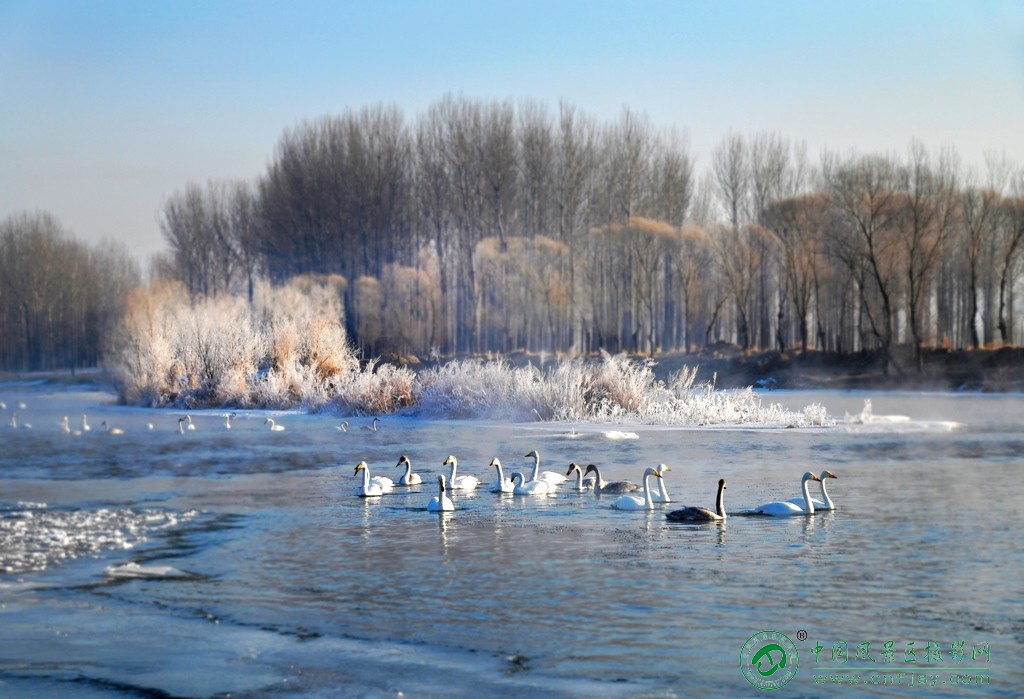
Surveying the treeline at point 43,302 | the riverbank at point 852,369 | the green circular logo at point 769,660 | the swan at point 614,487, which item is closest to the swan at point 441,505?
the swan at point 614,487

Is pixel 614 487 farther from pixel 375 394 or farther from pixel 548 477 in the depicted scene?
pixel 375 394

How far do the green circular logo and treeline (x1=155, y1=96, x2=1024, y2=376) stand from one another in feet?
136

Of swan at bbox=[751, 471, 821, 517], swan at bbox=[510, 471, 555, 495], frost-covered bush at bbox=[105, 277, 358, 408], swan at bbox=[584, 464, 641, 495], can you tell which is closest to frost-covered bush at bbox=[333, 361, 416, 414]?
frost-covered bush at bbox=[105, 277, 358, 408]

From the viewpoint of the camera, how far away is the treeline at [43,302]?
81.2 m

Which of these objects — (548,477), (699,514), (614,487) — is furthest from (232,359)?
(699,514)

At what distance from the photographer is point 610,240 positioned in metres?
58.8

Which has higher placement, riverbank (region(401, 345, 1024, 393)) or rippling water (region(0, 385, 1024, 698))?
riverbank (region(401, 345, 1024, 393))

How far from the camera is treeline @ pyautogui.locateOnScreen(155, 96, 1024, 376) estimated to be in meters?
50.2

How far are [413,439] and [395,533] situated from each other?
38.1 ft

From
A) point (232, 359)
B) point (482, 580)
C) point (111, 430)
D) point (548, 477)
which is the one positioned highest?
point (232, 359)

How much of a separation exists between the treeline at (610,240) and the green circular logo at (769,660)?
41576 millimetres

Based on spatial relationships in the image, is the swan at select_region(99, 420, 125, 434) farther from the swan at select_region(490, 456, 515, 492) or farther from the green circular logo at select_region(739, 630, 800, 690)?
the green circular logo at select_region(739, 630, 800, 690)

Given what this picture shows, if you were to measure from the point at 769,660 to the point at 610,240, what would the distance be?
5218 centimetres

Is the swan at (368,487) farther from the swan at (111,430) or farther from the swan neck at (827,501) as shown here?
the swan at (111,430)
